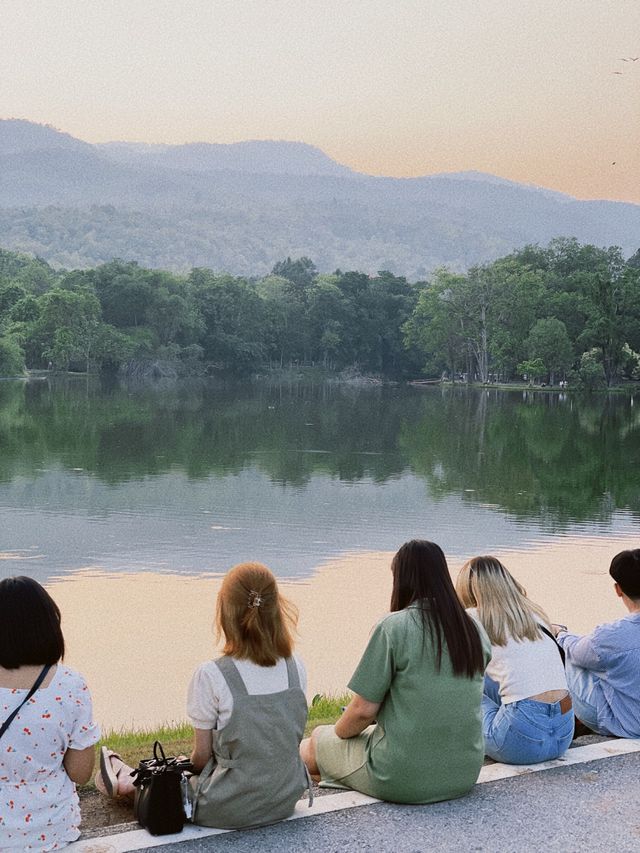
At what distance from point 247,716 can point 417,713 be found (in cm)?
65

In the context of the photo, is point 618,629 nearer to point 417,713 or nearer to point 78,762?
point 417,713

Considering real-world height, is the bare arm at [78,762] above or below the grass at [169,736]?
above

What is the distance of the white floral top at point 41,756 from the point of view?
3.09 meters

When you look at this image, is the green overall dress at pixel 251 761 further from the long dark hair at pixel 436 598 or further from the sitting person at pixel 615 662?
→ the sitting person at pixel 615 662

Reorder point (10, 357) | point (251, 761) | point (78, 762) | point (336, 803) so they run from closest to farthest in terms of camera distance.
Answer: point (78, 762) < point (251, 761) < point (336, 803) < point (10, 357)

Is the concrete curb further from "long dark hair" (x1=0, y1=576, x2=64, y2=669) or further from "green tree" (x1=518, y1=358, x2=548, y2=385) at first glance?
"green tree" (x1=518, y1=358, x2=548, y2=385)

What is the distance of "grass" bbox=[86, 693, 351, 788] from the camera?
4.91 m

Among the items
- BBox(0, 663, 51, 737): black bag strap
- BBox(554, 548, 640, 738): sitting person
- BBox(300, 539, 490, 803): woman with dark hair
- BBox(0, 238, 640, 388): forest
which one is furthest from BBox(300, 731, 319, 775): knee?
BBox(0, 238, 640, 388): forest

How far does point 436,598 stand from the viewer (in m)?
3.66

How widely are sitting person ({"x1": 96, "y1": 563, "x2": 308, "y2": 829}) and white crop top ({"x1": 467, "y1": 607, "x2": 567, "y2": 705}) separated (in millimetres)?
964

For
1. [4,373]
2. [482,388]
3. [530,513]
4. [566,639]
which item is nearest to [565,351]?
[482,388]

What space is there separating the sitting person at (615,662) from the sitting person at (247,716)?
163 centimetres

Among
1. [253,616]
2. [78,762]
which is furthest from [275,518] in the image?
[78,762]

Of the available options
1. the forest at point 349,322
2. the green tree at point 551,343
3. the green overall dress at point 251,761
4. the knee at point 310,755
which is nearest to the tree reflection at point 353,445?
the knee at point 310,755
